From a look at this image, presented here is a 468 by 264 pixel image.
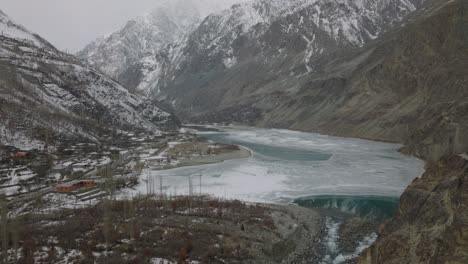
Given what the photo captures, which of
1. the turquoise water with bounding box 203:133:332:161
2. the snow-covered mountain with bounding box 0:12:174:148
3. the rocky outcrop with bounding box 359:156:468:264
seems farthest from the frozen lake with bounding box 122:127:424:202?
the snow-covered mountain with bounding box 0:12:174:148

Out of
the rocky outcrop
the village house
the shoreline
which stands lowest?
the village house

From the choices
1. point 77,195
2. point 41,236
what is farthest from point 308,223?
point 77,195

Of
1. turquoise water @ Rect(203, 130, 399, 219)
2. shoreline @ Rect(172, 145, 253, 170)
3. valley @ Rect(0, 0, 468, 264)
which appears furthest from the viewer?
shoreline @ Rect(172, 145, 253, 170)

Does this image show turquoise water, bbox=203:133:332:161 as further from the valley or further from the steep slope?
the steep slope

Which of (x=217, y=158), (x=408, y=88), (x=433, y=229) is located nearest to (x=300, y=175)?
(x=217, y=158)

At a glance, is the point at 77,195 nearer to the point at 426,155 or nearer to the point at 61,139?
the point at 61,139
